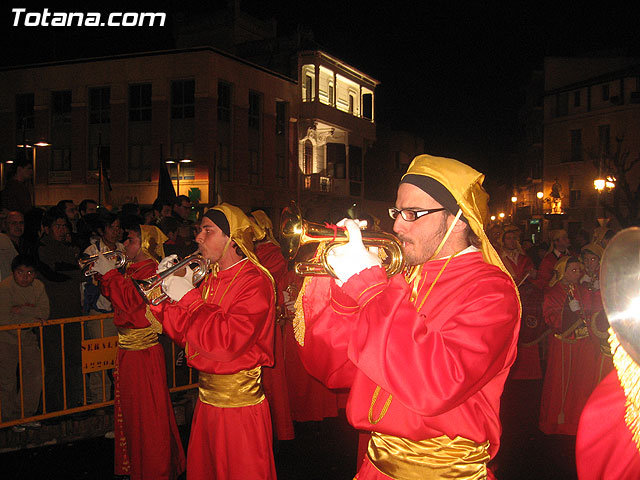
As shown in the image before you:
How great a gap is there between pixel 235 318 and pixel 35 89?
27067 millimetres

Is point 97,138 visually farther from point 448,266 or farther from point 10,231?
point 448,266

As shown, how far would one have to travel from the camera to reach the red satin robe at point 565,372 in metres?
6.20

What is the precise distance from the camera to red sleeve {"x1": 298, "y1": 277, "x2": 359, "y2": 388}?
253cm

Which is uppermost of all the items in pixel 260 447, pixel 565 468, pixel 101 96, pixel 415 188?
pixel 101 96

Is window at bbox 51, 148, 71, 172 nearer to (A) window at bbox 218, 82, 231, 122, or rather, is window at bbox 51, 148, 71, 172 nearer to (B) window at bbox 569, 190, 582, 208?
(A) window at bbox 218, 82, 231, 122

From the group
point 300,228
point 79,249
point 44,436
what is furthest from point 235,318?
point 79,249

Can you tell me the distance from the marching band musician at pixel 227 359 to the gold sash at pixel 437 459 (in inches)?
57.6

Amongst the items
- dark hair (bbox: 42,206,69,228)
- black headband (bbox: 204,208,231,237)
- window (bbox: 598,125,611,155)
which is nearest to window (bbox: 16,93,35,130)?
dark hair (bbox: 42,206,69,228)

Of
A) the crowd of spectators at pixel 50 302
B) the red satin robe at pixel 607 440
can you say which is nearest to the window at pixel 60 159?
the crowd of spectators at pixel 50 302

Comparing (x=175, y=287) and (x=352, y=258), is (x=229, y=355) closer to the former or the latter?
(x=175, y=287)

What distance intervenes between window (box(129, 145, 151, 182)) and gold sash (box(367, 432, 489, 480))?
24.0 metres

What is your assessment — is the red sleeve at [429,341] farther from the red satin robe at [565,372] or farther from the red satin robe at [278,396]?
the red satin robe at [565,372]

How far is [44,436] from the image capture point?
18.8 feet

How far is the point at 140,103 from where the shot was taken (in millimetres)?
25031
